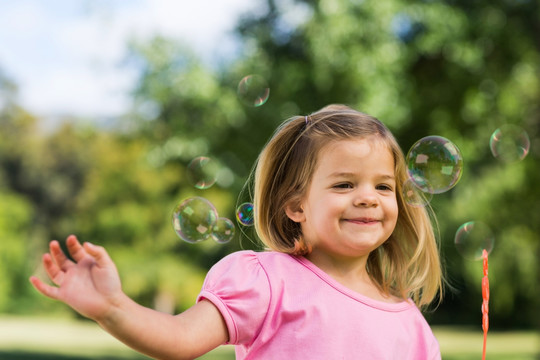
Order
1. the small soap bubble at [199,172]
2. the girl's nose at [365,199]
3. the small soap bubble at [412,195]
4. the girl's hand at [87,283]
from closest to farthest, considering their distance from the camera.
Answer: the girl's hand at [87,283] → the girl's nose at [365,199] → the small soap bubble at [412,195] → the small soap bubble at [199,172]

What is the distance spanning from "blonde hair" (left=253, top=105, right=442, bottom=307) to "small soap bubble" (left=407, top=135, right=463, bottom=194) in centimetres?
54

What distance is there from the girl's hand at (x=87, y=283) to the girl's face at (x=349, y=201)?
752 mm

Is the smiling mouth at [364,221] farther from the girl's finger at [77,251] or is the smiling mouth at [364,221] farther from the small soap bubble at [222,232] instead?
the small soap bubble at [222,232]

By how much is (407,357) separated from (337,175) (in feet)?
1.90

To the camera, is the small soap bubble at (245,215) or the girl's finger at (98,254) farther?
the small soap bubble at (245,215)

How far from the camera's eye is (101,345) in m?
18.6

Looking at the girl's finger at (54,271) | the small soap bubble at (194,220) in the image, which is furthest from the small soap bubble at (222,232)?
the girl's finger at (54,271)

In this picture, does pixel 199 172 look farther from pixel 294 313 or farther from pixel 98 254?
pixel 98 254

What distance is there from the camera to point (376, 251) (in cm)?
262

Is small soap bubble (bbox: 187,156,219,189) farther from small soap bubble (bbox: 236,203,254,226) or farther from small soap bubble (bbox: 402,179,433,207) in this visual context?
small soap bubble (bbox: 402,179,433,207)

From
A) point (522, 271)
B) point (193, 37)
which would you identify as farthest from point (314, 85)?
point (522, 271)

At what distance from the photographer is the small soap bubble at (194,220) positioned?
120 inches

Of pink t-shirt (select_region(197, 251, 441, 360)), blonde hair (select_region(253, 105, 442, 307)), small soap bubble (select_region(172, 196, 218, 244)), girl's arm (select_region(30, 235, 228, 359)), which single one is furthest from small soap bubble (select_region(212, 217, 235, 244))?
girl's arm (select_region(30, 235, 228, 359))

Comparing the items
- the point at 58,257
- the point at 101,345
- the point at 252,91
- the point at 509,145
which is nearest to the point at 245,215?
the point at 58,257
